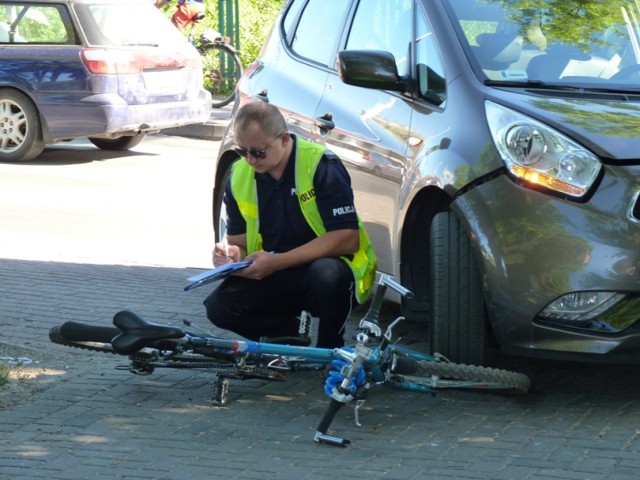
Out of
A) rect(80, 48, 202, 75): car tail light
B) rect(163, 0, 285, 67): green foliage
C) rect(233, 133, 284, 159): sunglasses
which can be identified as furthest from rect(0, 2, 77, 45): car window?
rect(233, 133, 284, 159): sunglasses

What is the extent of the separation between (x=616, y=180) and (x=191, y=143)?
11.2 m

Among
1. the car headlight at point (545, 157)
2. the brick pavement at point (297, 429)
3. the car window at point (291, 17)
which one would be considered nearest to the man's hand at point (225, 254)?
the brick pavement at point (297, 429)

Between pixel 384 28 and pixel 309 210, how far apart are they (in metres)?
1.21

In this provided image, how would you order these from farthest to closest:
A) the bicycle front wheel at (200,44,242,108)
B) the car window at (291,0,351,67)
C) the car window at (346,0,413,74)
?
1. the bicycle front wheel at (200,44,242,108)
2. the car window at (291,0,351,67)
3. the car window at (346,0,413,74)

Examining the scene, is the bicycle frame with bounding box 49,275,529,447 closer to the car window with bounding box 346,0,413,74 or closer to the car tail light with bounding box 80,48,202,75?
the car window with bounding box 346,0,413,74

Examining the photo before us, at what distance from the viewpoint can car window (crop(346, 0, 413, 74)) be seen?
6504mm

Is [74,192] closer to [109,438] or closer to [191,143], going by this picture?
[191,143]

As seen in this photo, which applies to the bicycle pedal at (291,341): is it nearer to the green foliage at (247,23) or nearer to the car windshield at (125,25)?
the car windshield at (125,25)

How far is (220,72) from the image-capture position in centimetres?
1936

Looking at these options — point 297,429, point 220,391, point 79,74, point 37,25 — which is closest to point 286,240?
Answer: point 220,391

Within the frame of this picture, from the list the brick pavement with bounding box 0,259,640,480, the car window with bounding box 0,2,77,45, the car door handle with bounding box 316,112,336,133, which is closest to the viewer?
the brick pavement with bounding box 0,259,640,480

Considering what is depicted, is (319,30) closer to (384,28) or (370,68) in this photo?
(384,28)

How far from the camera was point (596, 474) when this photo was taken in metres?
4.80

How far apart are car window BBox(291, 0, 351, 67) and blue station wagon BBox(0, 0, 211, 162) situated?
19.8 feet
